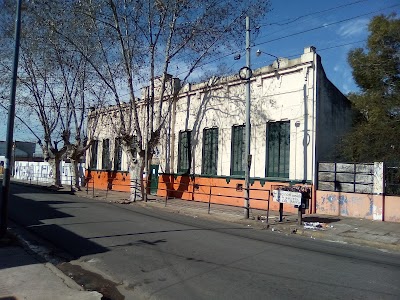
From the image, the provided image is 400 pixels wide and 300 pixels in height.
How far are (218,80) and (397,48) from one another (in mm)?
8944

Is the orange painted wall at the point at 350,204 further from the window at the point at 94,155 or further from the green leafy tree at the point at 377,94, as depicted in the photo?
the window at the point at 94,155

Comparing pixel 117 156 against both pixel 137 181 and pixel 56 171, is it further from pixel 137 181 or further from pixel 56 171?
pixel 137 181

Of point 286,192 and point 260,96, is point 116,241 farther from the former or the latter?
point 260,96

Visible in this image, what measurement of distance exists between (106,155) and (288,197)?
22.6 m

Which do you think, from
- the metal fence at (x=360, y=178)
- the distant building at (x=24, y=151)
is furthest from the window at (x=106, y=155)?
the distant building at (x=24, y=151)

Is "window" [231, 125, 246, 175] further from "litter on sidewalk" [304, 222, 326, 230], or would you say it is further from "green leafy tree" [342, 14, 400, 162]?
"litter on sidewalk" [304, 222, 326, 230]

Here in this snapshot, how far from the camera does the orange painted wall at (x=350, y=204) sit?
51.0ft

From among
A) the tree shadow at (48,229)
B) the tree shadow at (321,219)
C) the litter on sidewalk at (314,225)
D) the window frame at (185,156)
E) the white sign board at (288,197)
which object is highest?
the window frame at (185,156)

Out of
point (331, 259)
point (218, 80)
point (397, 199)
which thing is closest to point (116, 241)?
point (331, 259)

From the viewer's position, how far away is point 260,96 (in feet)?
66.1

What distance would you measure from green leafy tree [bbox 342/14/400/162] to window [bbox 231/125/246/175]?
16.6ft

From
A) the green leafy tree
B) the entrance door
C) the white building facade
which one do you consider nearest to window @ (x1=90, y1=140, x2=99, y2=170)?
the entrance door

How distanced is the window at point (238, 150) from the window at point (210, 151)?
1301 mm

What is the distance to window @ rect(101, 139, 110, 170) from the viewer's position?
33594 mm
